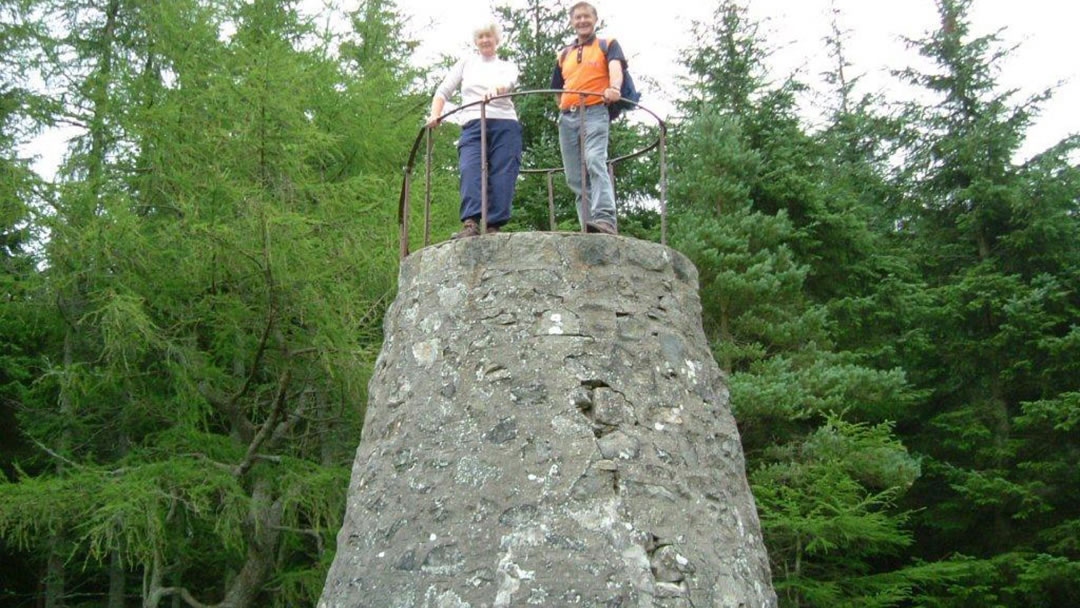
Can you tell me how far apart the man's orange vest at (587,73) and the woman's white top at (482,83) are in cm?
31

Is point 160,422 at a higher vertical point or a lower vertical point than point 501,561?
higher

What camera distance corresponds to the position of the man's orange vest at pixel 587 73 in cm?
554

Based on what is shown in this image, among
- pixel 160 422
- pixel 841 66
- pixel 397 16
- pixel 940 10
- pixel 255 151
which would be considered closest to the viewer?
pixel 255 151

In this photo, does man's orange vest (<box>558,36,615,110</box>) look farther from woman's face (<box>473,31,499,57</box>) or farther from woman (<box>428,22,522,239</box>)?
woman's face (<box>473,31,499,57</box>)

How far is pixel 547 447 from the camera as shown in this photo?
4312 mm

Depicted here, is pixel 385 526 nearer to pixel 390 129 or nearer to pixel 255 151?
pixel 255 151

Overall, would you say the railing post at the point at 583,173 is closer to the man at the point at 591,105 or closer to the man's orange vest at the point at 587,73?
the man at the point at 591,105

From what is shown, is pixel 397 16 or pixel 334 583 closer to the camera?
pixel 334 583

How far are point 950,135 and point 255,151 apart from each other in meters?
11.0

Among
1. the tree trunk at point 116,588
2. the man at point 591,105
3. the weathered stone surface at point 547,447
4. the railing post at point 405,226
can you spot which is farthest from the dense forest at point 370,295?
the weathered stone surface at point 547,447

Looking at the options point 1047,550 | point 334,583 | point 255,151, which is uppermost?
point 255,151

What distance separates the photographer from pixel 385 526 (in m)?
4.49

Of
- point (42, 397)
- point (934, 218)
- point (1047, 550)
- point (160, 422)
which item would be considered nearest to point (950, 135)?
point (934, 218)

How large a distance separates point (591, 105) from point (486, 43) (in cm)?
65
